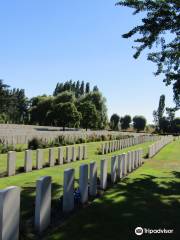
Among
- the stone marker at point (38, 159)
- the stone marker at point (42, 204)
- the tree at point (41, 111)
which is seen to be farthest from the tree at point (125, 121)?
the stone marker at point (42, 204)

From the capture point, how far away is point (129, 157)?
43.3ft

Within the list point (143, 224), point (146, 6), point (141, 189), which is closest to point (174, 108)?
point (146, 6)

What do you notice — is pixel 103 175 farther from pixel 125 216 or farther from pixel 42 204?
pixel 42 204

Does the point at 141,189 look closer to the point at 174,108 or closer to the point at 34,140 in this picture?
the point at 174,108

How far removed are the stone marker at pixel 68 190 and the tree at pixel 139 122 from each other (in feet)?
372

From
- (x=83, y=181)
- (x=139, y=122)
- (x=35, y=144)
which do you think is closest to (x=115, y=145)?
(x=35, y=144)

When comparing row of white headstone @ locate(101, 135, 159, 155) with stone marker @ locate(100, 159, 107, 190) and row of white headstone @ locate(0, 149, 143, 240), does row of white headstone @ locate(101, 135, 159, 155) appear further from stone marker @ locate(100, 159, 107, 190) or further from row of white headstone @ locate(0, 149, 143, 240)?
row of white headstone @ locate(0, 149, 143, 240)

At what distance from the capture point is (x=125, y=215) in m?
6.89

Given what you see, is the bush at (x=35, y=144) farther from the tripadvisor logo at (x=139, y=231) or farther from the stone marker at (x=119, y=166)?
the tripadvisor logo at (x=139, y=231)

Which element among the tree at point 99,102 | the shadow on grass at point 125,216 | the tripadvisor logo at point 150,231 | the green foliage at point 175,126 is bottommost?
the tripadvisor logo at point 150,231

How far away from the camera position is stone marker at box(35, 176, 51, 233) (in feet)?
17.8

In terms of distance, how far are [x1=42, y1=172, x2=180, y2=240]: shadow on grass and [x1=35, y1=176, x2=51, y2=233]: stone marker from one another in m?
0.19

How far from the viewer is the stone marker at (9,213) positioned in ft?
14.4

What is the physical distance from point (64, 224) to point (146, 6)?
31.0ft
